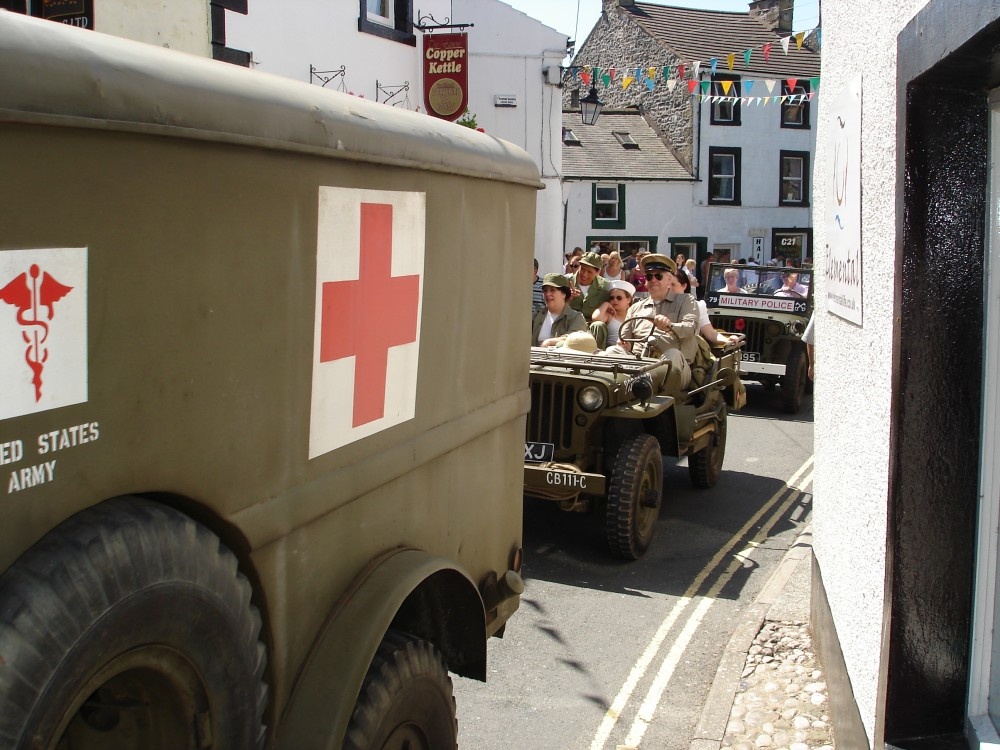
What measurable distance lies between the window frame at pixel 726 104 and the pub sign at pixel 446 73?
17535mm

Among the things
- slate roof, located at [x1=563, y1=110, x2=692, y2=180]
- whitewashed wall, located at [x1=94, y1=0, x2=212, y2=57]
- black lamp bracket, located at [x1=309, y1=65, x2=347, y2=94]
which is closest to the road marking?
whitewashed wall, located at [x1=94, y1=0, x2=212, y2=57]

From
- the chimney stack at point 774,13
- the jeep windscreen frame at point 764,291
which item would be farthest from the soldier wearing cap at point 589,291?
the chimney stack at point 774,13

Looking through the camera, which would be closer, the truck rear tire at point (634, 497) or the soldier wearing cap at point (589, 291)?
the truck rear tire at point (634, 497)

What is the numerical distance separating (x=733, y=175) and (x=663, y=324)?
81.2ft

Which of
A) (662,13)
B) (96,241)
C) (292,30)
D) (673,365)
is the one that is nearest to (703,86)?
(662,13)

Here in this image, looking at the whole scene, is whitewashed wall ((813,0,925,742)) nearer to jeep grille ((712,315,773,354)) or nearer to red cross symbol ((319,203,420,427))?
red cross symbol ((319,203,420,427))

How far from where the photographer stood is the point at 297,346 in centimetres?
214

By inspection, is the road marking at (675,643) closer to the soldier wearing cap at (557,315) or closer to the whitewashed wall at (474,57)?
the soldier wearing cap at (557,315)

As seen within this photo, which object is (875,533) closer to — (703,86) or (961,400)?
(961,400)

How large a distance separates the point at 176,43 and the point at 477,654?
1978mm

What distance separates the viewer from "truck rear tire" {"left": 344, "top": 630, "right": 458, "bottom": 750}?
93.2 inches

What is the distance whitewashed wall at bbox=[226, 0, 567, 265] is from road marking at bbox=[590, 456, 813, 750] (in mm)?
7745

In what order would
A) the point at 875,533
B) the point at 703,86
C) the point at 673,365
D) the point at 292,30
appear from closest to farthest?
the point at 875,533 < the point at 673,365 < the point at 292,30 < the point at 703,86

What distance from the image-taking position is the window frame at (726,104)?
30.6m
